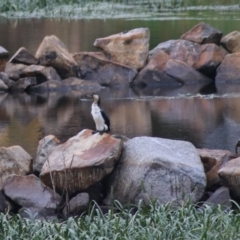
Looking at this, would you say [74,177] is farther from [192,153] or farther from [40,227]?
[40,227]

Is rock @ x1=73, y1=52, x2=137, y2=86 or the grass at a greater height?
the grass

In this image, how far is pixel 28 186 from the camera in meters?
11.2

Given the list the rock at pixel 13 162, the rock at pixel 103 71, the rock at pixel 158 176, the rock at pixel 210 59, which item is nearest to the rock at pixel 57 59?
the rock at pixel 103 71

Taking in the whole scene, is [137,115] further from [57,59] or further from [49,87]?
[57,59]

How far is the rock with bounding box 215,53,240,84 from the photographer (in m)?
23.1

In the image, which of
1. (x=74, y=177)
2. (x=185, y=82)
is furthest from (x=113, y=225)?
(x=185, y=82)

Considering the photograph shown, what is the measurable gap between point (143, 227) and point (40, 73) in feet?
52.2

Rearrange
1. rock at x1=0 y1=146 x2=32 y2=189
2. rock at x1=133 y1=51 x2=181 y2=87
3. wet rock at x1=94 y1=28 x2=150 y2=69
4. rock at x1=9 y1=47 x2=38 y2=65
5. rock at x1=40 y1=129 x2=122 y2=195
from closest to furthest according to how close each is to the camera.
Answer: rock at x1=40 y1=129 x2=122 y2=195, rock at x1=0 y1=146 x2=32 y2=189, rock at x1=133 y1=51 x2=181 y2=87, rock at x1=9 y1=47 x2=38 y2=65, wet rock at x1=94 y1=28 x2=150 y2=69

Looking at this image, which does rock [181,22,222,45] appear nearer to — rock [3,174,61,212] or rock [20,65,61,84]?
rock [20,65,61,84]

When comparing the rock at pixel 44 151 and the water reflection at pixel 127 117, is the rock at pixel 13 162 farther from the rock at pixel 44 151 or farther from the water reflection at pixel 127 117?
the water reflection at pixel 127 117

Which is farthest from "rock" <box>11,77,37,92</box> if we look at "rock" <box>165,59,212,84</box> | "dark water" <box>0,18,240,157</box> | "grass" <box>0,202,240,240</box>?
"grass" <box>0,202,240,240</box>

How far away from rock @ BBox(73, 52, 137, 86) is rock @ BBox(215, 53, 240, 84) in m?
2.25

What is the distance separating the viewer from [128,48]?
23.8m

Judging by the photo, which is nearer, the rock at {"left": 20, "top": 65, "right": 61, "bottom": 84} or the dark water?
the dark water
